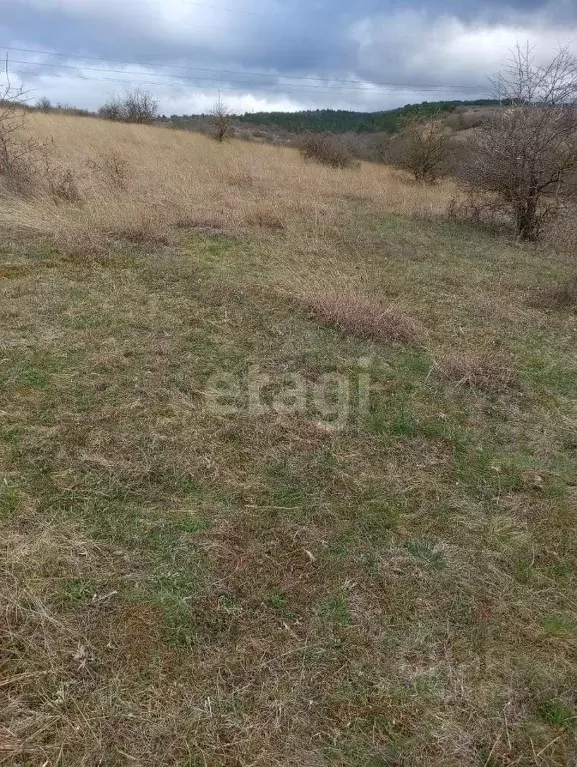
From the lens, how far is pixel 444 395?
350cm

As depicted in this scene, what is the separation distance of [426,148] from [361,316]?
13.0 m

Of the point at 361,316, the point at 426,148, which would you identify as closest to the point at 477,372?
the point at 361,316

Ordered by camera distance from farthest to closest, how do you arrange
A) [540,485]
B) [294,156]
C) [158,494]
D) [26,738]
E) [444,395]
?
[294,156], [444,395], [540,485], [158,494], [26,738]

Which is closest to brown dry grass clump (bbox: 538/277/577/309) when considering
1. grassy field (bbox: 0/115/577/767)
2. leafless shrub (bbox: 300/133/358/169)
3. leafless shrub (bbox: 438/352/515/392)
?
grassy field (bbox: 0/115/577/767)

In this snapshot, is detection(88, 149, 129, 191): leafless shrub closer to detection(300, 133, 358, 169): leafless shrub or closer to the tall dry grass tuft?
the tall dry grass tuft

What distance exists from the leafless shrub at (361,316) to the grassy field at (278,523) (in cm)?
3

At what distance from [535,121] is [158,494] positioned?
9.19 metres

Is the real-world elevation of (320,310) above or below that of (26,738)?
above

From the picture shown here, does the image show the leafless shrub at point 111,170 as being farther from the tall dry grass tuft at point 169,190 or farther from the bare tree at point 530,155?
the bare tree at point 530,155

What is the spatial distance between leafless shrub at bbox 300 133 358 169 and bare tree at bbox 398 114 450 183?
2.37 metres

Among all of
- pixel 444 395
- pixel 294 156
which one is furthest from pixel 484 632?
pixel 294 156

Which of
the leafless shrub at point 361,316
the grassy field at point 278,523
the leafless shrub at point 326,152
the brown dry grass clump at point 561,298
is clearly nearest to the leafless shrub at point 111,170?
the grassy field at point 278,523

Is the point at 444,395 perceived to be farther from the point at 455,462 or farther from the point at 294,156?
the point at 294,156

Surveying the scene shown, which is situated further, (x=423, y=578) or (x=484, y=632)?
(x=423, y=578)
